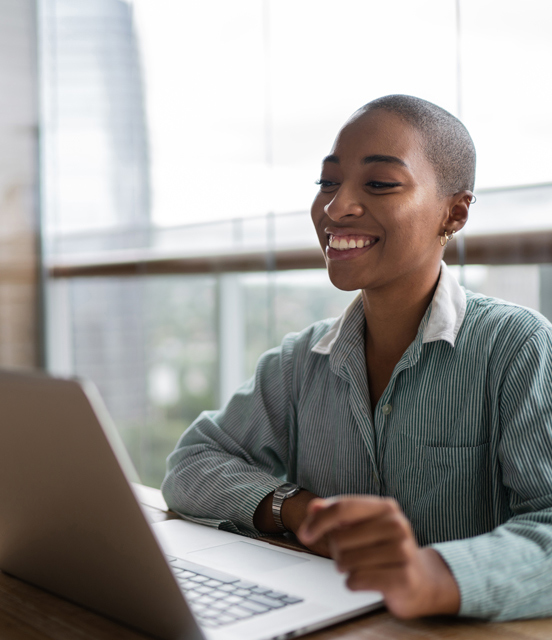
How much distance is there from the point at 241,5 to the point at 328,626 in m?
2.27

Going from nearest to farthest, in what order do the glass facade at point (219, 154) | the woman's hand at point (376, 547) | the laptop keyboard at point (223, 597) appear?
the woman's hand at point (376, 547) < the laptop keyboard at point (223, 597) < the glass facade at point (219, 154)

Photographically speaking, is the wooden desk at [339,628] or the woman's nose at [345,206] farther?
the woman's nose at [345,206]

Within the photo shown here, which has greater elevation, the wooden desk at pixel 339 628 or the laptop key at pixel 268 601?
the laptop key at pixel 268 601

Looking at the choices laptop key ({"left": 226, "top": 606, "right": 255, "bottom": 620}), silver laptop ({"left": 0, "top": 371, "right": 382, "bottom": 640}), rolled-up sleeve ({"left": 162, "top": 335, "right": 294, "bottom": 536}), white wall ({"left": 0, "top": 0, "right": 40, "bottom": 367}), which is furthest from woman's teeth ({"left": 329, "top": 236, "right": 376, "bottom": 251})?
white wall ({"left": 0, "top": 0, "right": 40, "bottom": 367})

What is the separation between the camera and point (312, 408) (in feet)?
4.29

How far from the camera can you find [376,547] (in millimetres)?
706

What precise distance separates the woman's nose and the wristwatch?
0.44m

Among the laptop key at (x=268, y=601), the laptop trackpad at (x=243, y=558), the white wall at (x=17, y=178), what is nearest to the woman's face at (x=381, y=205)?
the laptop trackpad at (x=243, y=558)

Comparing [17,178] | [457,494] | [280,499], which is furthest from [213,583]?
[17,178]

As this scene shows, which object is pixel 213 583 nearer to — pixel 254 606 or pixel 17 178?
pixel 254 606

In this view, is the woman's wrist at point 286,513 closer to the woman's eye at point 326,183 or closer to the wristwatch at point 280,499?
the wristwatch at point 280,499

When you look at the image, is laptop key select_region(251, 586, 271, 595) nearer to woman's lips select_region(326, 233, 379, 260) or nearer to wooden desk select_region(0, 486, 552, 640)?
wooden desk select_region(0, 486, 552, 640)

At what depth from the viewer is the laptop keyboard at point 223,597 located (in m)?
0.79

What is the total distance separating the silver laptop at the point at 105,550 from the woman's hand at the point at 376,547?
93mm
